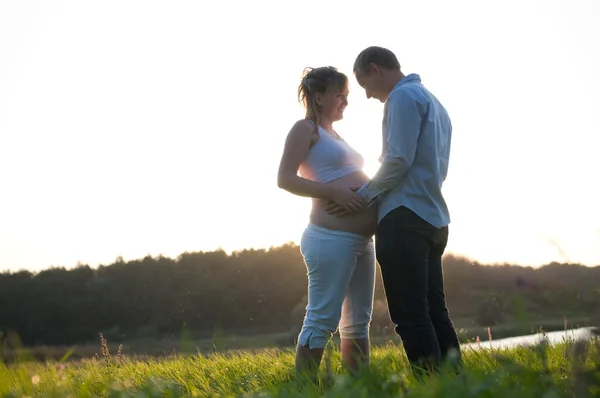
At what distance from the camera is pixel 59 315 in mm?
54281

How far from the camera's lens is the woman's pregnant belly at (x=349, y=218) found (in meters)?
4.25

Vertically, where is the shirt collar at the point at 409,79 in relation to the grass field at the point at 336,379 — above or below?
above

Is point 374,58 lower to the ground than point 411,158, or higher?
higher

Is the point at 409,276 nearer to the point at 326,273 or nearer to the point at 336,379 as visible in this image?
the point at 326,273

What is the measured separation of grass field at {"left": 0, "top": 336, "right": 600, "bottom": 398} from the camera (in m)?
2.17

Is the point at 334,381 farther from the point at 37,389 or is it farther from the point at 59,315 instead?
the point at 59,315

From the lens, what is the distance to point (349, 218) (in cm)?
425

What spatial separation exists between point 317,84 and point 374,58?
41 centimetres

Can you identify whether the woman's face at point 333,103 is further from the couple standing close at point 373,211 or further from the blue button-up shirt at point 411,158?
the blue button-up shirt at point 411,158

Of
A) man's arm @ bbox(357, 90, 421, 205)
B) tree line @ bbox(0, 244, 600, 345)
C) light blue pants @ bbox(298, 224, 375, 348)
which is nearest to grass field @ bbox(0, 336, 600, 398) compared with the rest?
light blue pants @ bbox(298, 224, 375, 348)

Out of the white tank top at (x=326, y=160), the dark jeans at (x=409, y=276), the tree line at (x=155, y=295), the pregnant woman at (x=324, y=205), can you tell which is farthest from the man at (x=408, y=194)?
the tree line at (x=155, y=295)

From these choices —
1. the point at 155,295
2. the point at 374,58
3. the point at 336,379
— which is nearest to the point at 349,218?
the point at 374,58

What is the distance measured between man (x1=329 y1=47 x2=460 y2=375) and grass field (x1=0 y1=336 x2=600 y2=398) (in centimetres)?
30

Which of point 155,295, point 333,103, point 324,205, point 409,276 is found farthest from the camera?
point 155,295
